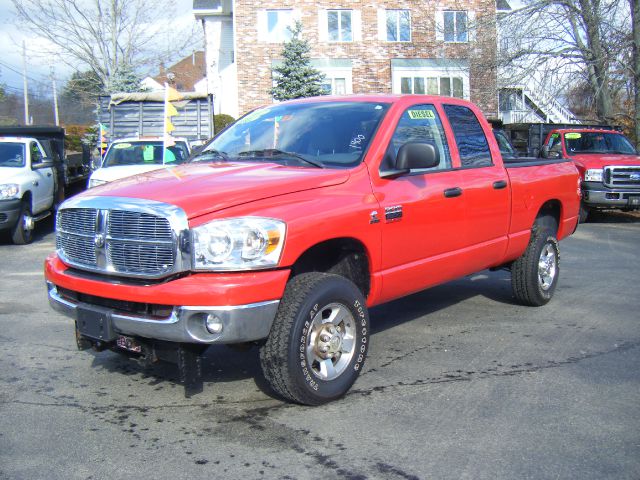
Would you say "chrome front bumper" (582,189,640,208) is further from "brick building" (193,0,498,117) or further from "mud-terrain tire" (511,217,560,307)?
"brick building" (193,0,498,117)

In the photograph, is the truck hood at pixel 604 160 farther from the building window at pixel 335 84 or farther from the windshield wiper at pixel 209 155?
the building window at pixel 335 84

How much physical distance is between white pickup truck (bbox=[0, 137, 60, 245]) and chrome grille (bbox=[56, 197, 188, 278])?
814 cm

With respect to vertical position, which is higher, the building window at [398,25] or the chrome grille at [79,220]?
the building window at [398,25]

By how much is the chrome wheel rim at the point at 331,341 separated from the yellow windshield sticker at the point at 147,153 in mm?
10485

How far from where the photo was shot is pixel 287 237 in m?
4.18

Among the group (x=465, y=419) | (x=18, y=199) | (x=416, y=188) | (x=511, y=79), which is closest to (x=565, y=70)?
(x=511, y=79)

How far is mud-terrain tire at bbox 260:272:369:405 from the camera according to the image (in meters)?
4.23

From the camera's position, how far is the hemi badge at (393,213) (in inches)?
194

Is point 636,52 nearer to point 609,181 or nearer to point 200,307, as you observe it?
point 609,181

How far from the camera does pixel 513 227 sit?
652cm

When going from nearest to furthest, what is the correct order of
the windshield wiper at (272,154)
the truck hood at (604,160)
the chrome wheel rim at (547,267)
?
the windshield wiper at (272,154)
the chrome wheel rim at (547,267)
the truck hood at (604,160)

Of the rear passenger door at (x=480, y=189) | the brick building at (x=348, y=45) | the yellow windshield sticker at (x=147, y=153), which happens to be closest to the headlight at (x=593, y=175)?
the yellow windshield sticker at (x=147, y=153)

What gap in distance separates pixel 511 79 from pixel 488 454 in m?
17.8

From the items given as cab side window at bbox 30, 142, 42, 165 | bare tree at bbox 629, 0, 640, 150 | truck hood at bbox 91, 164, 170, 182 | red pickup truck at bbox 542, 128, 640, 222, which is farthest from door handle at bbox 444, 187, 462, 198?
bare tree at bbox 629, 0, 640, 150
